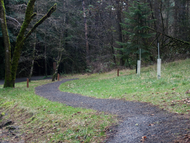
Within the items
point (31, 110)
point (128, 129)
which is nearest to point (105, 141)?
point (128, 129)

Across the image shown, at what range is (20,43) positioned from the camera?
14336 millimetres

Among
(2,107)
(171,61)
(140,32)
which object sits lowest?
(2,107)

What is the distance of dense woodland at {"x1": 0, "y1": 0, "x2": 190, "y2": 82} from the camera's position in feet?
59.0

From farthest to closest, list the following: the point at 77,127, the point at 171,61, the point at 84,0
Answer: the point at 84,0
the point at 171,61
the point at 77,127

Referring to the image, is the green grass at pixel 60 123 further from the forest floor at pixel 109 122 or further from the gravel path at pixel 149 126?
the gravel path at pixel 149 126

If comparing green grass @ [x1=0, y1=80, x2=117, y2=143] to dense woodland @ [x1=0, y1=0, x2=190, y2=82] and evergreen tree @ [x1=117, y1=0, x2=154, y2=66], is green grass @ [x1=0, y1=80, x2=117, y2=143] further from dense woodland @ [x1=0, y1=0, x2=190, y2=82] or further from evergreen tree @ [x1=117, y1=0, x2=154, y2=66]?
evergreen tree @ [x1=117, y1=0, x2=154, y2=66]

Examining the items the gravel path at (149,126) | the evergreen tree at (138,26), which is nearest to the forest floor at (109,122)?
the gravel path at (149,126)

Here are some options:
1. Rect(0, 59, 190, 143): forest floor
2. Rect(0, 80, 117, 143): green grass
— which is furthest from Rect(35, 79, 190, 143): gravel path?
Rect(0, 80, 117, 143): green grass

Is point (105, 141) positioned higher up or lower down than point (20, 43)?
lower down

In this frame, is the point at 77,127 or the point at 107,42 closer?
the point at 77,127

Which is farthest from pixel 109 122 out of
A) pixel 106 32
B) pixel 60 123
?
pixel 106 32

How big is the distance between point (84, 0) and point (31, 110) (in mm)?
27346

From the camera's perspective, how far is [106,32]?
27.9 meters

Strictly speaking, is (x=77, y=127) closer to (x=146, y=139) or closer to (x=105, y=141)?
(x=105, y=141)
